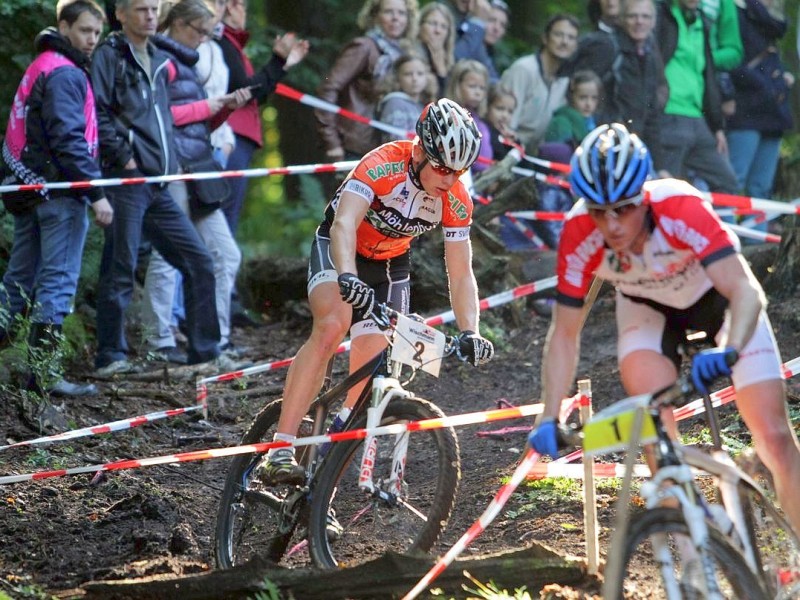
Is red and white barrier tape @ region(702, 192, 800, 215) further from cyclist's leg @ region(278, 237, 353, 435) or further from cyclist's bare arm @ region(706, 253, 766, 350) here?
cyclist's bare arm @ region(706, 253, 766, 350)

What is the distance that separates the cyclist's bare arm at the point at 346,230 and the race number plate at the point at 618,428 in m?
1.70

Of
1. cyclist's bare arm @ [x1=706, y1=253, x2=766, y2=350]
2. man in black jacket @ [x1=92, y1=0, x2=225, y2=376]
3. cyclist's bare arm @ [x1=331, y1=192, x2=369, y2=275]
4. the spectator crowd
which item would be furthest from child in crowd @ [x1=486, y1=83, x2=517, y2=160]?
cyclist's bare arm @ [x1=706, y1=253, x2=766, y2=350]

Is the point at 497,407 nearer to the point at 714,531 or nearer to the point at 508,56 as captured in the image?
the point at 714,531

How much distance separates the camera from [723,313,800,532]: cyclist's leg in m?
4.40

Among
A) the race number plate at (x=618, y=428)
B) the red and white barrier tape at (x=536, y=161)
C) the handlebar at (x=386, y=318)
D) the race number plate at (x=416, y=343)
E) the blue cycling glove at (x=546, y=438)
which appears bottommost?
the blue cycling glove at (x=546, y=438)

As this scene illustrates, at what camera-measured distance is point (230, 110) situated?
384 inches

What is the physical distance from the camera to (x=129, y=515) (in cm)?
643

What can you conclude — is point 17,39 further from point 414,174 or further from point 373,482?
point 373,482

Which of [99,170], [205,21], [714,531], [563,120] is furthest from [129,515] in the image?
[563,120]

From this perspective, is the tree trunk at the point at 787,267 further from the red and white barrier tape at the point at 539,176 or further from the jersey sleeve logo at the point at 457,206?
the jersey sleeve logo at the point at 457,206

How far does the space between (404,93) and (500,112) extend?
113 centimetres

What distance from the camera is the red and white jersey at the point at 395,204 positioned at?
229 inches

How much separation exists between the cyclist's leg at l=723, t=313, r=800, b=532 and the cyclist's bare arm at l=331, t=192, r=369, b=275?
5.98 feet

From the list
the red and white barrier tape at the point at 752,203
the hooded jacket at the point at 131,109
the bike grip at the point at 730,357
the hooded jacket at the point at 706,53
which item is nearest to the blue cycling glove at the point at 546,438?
the bike grip at the point at 730,357
